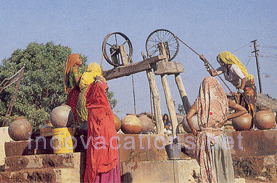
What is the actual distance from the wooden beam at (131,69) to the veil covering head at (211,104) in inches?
279

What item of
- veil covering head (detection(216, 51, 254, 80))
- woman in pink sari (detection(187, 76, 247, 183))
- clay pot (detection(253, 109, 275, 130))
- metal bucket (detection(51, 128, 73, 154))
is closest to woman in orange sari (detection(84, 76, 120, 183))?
metal bucket (detection(51, 128, 73, 154))

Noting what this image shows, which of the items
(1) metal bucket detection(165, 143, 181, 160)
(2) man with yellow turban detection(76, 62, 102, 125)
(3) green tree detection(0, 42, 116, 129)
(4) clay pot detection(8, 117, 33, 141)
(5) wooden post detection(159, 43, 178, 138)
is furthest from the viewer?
(3) green tree detection(0, 42, 116, 129)

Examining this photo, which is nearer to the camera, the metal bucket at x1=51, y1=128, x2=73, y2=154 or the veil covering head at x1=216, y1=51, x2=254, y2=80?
the metal bucket at x1=51, y1=128, x2=73, y2=154

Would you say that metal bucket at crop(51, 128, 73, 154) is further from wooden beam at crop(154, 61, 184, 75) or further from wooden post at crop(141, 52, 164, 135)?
wooden post at crop(141, 52, 164, 135)

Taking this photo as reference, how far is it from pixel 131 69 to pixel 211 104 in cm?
814

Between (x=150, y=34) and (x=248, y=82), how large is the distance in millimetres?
5774

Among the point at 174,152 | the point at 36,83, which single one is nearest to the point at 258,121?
the point at 174,152

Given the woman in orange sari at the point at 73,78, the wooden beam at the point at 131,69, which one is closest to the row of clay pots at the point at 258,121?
the woman in orange sari at the point at 73,78

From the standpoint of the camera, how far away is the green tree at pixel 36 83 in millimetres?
17875

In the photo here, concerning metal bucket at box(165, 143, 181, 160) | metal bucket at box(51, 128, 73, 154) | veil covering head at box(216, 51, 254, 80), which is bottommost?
metal bucket at box(165, 143, 181, 160)

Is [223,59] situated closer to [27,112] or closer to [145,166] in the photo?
[145,166]

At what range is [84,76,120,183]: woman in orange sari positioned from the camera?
209 inches

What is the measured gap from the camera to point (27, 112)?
57.7 feet

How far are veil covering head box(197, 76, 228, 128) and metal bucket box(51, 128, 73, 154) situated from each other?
8.37 feet
